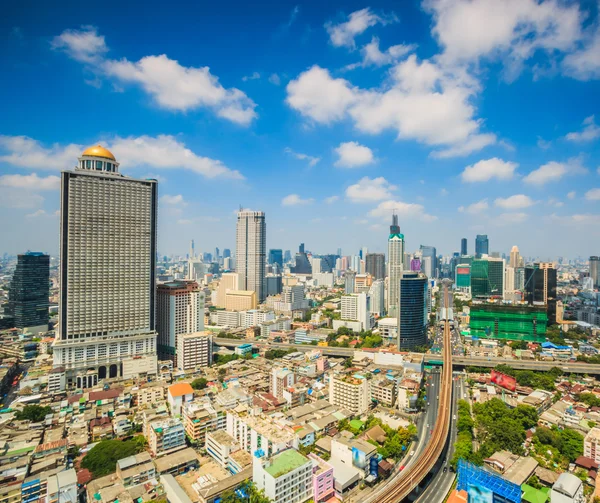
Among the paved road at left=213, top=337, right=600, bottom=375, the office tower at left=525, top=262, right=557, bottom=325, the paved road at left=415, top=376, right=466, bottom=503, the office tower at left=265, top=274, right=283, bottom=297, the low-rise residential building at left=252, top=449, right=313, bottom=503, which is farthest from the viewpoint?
the office tower at left=265, top=274, right=283, bottom=297

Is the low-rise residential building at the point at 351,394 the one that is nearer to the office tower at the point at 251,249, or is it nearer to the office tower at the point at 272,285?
the office tower at the point at 251,249

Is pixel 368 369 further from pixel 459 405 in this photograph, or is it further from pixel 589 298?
pixel 589 298

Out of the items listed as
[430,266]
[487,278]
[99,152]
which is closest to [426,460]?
[99,152]

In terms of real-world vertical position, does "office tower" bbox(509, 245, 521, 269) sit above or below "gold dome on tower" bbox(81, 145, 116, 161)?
below

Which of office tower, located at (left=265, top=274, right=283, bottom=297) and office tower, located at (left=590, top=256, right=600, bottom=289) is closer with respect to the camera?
office tower, located at (left=265, top=274, right=283, bottom=297)

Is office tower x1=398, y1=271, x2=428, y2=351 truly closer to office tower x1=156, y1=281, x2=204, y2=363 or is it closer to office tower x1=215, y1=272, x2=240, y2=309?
office tower x1=156, y1=281, x2=204, y2=363

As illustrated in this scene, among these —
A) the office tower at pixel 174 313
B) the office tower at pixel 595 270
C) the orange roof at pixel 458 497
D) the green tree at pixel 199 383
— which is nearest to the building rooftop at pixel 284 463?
the orange roof at pixel 458 497

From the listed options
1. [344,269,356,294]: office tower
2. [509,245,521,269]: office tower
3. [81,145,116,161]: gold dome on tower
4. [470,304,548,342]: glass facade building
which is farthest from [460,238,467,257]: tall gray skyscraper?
[81,145,116,161]: gold dome on tower

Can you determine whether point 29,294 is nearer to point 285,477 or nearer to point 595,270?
point 285,477

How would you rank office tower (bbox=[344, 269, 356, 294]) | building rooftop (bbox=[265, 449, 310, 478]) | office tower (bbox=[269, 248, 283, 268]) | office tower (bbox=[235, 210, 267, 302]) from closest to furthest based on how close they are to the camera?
1. building rooftop (bbox=[265, 449, 310, 478])
2. office tower (bbox=[235, 210, 267, 302])
3. office tower (bbox=[344, 269, 356, 294])
4. office tower (bbox=[269, 248, 283, 268])
